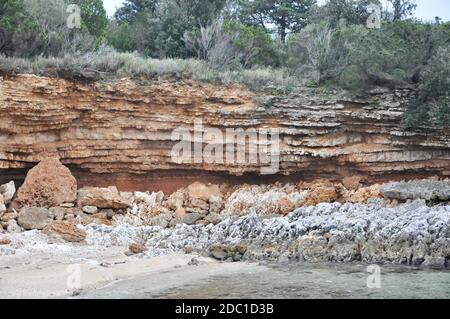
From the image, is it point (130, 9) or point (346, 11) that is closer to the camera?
point (346, 11)

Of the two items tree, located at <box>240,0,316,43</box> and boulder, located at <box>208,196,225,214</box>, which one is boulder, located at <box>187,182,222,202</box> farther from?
tree, located at <box>240,0,316,43</box>

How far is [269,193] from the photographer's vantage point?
17.8m

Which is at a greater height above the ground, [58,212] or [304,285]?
[58,212]

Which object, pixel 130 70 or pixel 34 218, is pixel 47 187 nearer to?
pixel 34 218

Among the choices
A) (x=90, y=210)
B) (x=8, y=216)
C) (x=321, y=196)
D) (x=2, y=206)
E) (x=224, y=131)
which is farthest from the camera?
(x=224, y=131)

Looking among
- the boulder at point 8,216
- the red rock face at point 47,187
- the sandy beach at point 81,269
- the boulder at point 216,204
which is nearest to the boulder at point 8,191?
the red rock face at point 47,187

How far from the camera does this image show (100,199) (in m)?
16.6

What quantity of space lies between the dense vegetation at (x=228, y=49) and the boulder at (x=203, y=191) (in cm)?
331

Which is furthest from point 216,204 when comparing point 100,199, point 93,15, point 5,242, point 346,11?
point 346,11

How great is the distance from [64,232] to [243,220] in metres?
4.55

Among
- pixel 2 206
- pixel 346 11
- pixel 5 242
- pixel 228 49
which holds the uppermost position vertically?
pixel 346 11

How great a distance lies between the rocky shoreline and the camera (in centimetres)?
1377

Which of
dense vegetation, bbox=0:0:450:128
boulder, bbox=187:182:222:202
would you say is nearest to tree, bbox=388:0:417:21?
dense vegetation, bbox=0:0:450:128
